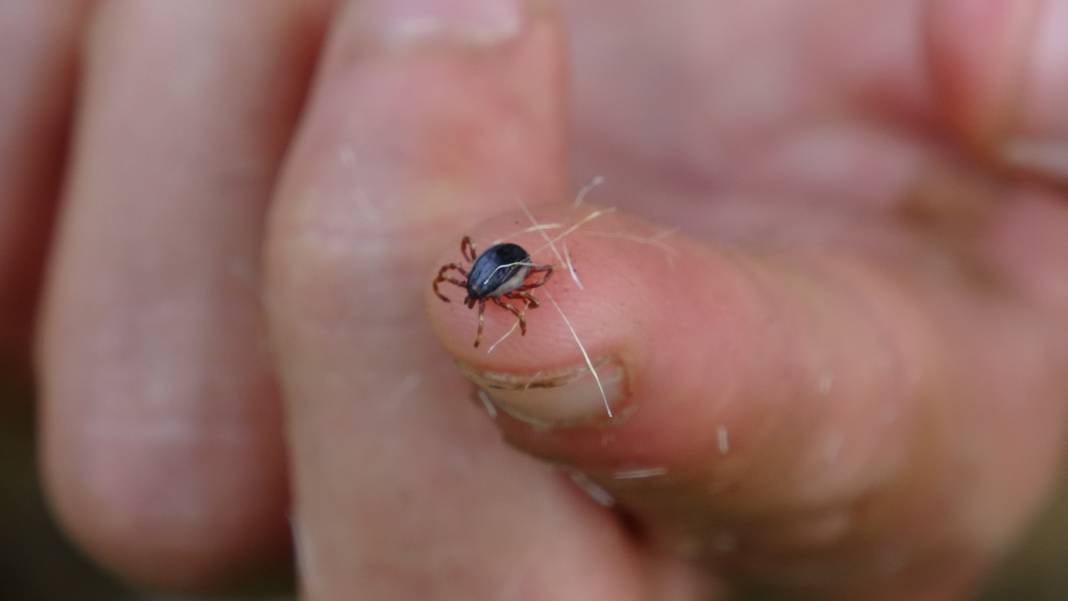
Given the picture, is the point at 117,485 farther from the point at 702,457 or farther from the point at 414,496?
the point at 702,457

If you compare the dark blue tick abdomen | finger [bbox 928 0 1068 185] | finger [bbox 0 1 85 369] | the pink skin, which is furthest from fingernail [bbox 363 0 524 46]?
finger [bbox 0 1 85 369]

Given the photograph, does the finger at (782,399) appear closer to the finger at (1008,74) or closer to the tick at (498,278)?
the tick at (498,278)

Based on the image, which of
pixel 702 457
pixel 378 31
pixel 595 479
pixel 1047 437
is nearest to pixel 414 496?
pixel 595 479

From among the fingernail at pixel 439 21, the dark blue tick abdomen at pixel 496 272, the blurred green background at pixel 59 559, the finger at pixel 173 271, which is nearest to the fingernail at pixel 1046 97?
the fingernail at pixel 439 21

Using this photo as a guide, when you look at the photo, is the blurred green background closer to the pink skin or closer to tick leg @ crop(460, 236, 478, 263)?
the pink skin

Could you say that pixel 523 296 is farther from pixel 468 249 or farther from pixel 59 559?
pixel 59 559

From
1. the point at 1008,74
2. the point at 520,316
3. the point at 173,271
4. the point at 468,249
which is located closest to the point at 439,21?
the point at 468,249

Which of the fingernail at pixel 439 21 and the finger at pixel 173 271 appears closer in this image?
the fingernail at pixel 439 21
